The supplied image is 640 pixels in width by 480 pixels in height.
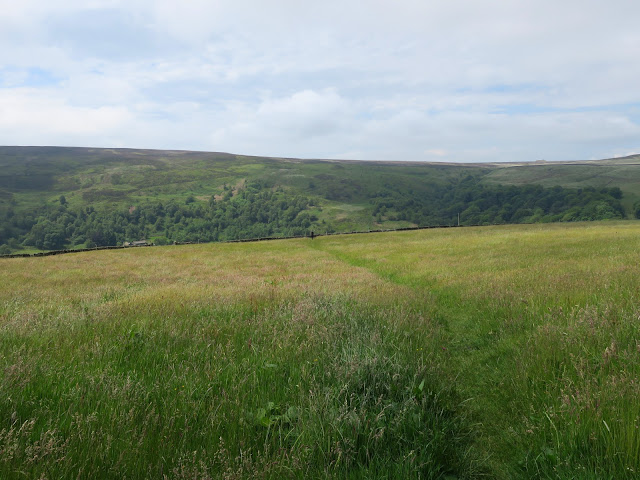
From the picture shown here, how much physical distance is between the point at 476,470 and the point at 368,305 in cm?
553

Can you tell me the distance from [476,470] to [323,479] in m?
1.55

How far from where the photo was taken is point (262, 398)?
4012 mm

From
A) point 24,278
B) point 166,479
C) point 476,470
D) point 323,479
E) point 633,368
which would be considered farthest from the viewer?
point 24,278

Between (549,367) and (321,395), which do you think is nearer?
(321,395)

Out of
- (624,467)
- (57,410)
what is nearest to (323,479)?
(624,467)

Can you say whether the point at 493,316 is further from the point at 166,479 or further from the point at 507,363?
the point at 166,479

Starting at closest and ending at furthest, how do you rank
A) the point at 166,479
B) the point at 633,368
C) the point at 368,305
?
1. the point at 166,479
2. the point at 633,368
3. the point at 368,305

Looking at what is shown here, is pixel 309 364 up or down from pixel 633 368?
down

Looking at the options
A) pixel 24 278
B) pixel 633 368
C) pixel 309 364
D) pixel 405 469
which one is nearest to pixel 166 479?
pixel 405 469

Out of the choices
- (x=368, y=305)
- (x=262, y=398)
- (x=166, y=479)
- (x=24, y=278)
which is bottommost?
(x=24, y=278)

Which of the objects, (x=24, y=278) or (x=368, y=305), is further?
(x=24, y=278)

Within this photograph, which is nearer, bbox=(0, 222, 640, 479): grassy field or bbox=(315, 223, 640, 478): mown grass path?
bbox=(0, 222, 640, 479): grassy field

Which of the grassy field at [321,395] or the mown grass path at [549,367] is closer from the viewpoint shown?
the grassy field at [321,395]

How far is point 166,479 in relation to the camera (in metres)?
2.51
